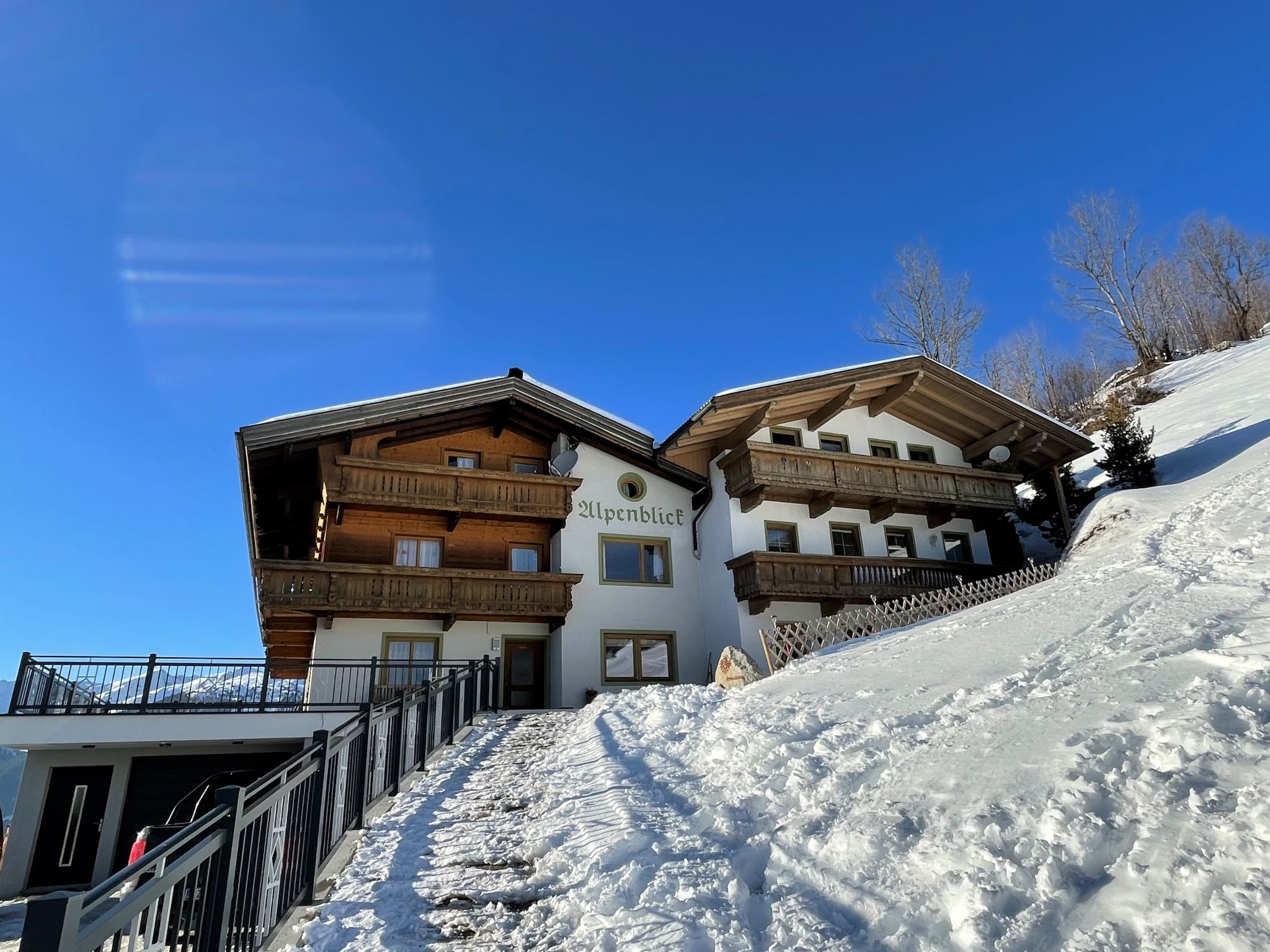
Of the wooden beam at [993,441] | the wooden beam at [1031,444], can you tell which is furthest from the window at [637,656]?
the wooden beam at [1031,444]

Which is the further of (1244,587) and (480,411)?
(480,411)

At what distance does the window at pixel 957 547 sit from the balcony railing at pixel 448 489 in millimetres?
12920

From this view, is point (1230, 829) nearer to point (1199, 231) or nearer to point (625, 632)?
point (625, 632)

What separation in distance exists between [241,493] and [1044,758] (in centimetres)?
2193

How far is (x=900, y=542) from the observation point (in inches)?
1012

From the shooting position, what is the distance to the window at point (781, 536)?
23797 millimetres

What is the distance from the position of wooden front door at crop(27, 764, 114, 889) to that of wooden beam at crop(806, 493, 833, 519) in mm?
19975

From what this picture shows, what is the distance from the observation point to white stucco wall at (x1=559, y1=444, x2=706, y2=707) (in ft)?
74.3

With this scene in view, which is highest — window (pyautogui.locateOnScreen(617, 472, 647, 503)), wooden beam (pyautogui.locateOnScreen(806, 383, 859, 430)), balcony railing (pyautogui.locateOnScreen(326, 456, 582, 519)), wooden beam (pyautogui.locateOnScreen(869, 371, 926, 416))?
wooden beam (pyautogui.locateOnScreen(869, 371, 926, 416))

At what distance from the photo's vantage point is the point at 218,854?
4.83m

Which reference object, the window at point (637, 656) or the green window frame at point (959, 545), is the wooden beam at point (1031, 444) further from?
the window at point (637, 656)

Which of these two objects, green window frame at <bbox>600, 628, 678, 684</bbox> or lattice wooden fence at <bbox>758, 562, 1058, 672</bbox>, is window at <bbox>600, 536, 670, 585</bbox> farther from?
lattice wooden fence at <bbox>758, 562, 1058, 672</bbox>

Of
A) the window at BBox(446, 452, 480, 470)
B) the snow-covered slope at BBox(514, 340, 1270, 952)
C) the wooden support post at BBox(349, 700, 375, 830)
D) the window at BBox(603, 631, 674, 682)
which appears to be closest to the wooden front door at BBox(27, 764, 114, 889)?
the window at BBox(446, 452, 480, 470)

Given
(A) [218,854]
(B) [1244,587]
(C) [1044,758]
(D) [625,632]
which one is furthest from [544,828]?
(D) [625,632]
